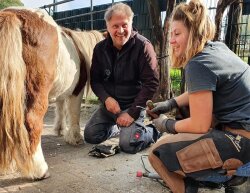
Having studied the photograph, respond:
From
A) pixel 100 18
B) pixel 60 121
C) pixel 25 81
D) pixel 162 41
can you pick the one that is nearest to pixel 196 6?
pixel 25 81

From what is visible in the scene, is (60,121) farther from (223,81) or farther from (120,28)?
(223,81)

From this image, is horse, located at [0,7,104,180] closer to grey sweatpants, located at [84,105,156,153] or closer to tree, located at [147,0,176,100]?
grey sweatpants, located at [84,105,156,153]

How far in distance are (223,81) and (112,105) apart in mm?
1683

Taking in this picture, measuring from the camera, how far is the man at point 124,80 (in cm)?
348

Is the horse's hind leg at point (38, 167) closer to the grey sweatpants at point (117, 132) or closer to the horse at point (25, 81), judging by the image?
the horse at point (25, 81)

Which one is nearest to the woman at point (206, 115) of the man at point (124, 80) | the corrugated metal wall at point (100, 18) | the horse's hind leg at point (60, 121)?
the man at point (124, 80)

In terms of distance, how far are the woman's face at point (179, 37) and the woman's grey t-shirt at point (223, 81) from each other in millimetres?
144

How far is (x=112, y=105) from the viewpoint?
358cm

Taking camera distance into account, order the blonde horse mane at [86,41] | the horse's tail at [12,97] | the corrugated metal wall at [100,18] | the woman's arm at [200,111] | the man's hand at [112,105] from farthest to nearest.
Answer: the corrugated metal wall at [100,18] < the blonde horse mane at [86,41] < the man's hand at [112,105] < the horse's tail at [12,97] < the woman's arm at [200,111]

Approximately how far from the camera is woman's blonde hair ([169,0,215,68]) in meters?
2.12

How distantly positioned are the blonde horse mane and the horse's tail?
4.51 ft

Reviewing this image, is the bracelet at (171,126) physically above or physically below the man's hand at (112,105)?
above

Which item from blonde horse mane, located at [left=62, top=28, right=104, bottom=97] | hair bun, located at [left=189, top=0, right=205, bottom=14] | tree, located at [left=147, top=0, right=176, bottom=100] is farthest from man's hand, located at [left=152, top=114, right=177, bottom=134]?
tree, located at [left=147, top=0, right=176, bottom=100]

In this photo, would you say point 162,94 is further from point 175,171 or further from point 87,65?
point 175,171
